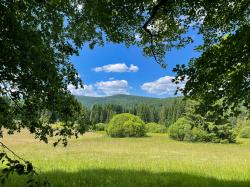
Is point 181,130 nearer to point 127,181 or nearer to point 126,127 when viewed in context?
point 126,127

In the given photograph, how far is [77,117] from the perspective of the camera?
759cm

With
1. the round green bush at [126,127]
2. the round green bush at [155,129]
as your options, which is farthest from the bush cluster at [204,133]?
the round green bush at [155,129]

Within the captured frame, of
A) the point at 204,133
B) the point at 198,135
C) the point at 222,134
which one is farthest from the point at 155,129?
the point at 204,133

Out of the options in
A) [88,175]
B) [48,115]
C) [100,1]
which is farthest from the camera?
[88,175]

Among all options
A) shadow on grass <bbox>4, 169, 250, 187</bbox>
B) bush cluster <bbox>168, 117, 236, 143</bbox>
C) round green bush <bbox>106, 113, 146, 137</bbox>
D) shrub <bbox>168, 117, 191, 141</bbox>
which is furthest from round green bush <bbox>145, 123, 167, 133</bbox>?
shadow on grass <bbox>4, 169, 250, 187</bbox>

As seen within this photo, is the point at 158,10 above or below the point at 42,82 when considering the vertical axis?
above

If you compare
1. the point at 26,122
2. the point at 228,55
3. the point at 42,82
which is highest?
the point at 228,55

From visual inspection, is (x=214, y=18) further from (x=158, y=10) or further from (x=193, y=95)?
(x=193, y=95)

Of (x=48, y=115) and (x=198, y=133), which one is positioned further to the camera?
(x=198, y=133)

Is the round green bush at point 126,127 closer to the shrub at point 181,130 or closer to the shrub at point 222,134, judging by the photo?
the shrub at point 181,130

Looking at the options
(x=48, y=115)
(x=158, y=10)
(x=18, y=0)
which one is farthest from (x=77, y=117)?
(x=158, y=10)

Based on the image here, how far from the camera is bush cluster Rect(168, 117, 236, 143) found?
61156 mm

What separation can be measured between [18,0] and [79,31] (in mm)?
3578

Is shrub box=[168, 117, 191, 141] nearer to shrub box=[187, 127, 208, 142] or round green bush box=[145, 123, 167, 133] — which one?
shrub box=[187, 127, 208, 142]
